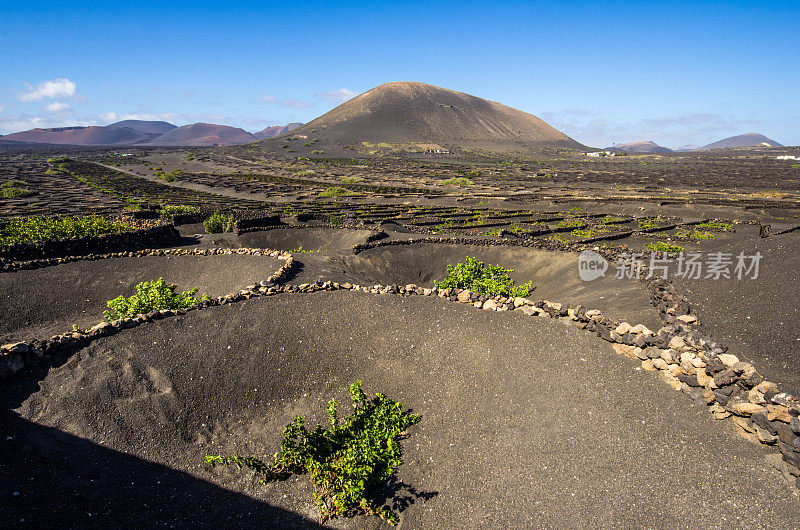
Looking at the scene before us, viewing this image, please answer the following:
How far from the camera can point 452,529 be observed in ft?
19.5

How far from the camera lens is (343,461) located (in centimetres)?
627

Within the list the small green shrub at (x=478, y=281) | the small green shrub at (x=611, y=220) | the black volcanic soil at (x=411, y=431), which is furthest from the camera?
the small green shrub at (x=611, y=220)

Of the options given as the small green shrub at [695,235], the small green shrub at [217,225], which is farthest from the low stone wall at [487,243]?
the small green shrub at [217,225]

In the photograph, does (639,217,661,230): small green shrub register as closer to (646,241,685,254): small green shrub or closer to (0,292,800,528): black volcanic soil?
(646,241,685,254): small green shrub

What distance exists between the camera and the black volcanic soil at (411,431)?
19.7ft

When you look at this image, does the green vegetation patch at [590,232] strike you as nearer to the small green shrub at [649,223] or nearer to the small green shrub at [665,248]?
the small green shrub at [649,223]

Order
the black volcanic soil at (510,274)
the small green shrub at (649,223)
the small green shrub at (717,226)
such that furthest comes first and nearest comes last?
the small green shrub at (649,223)
the small green shrub at (717,226)
the black volcanic soil at (510,274)

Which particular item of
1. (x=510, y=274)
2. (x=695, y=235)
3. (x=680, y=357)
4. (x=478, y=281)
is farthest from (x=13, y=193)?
(x=695, y=235)

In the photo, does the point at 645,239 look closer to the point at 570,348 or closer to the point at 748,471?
the point at 570,348

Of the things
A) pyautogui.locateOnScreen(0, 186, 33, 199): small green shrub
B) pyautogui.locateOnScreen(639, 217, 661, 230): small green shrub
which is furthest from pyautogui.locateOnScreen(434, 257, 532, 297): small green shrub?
pyautogui.locateOnScreen(0, 186, 33, 199): small green shrub

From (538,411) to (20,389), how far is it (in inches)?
416

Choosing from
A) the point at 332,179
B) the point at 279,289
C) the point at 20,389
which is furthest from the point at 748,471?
the point at 332,179

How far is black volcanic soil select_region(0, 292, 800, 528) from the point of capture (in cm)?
600

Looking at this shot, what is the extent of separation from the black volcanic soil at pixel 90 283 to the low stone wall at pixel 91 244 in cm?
433
